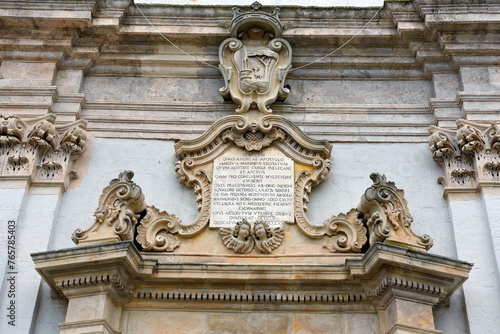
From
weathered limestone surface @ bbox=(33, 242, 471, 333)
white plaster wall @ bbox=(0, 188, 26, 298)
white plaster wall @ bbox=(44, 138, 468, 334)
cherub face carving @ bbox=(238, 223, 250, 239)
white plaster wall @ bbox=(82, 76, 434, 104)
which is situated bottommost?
weathered limestone surface @ bbox=(33, 242, 471, 333)

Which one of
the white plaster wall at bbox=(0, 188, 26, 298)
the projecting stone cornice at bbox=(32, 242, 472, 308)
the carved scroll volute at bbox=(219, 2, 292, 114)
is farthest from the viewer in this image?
the carved scroll volute at bbox=(219, 2, 292, 114)

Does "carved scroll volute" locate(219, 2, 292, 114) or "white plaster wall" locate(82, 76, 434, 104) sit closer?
"carved scroll volute" locate(219, 2, 292, 114)

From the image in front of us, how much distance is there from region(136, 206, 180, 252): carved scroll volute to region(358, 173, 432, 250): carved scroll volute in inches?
79.0

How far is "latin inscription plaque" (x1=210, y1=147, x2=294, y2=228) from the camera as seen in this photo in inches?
310

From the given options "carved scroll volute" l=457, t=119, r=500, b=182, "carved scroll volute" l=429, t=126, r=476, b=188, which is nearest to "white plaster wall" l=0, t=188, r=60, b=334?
"carved scroll volute" l=429, t=126, r=476, b=188

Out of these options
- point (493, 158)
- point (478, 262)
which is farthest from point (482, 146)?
point (478, 262)

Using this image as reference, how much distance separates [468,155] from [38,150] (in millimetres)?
4838

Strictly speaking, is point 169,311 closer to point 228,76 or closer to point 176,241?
point 176,241

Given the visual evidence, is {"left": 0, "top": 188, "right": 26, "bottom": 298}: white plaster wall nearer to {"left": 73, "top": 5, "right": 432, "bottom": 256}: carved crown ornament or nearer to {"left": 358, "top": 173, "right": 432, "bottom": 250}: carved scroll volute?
{"left": 73, "top": 5, "right": 432, "bottom": 256}: carved crown ornament

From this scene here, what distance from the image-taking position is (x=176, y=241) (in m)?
7.72

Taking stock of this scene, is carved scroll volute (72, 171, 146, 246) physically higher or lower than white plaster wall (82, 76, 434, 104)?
lower

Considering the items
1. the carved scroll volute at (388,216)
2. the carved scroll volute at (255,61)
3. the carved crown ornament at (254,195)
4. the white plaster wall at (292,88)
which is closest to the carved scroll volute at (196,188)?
the carved crown ornament at (254,195)

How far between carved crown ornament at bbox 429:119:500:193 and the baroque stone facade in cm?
2

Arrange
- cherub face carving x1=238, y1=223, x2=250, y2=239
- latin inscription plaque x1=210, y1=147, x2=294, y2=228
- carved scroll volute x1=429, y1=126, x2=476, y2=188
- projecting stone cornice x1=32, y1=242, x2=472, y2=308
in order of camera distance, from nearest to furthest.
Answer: projecting stone cornice x1=32, y1=242, x2=472, y2=308 < cherub face carving x1=238, y1=223, x2=250, y2=239 < latin inscription plaque x1=210, y1=147, x2=294, y2=228 < carved scroll volute x1=429, y1=126, x2=476, y2=188
